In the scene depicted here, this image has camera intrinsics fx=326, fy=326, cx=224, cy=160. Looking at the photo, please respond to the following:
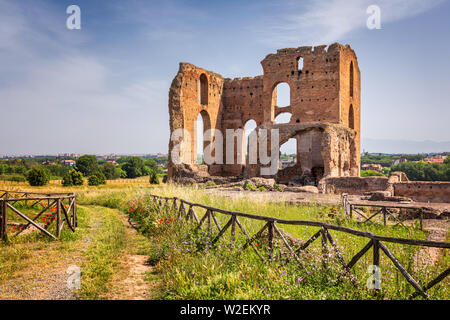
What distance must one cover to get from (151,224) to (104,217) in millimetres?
3518

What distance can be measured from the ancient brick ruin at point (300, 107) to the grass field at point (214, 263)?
1224 cm

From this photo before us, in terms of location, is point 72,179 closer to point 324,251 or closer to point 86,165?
point 86,165

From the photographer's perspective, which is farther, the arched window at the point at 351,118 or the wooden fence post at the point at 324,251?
the arched window at the point at 351,118

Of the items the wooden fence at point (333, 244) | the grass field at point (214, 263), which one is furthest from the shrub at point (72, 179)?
the wooden fence at point (333, 244)

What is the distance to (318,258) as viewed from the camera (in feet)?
14.4

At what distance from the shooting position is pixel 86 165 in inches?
2495

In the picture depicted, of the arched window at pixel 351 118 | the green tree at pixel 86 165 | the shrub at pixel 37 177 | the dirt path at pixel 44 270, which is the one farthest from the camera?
the green tree at pixel 86 165

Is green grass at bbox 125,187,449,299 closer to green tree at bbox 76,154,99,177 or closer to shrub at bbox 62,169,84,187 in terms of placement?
shrub at bbox 62,169,84,187

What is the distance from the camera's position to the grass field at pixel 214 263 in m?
3.76

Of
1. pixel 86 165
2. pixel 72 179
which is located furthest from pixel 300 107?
pixel 86 165

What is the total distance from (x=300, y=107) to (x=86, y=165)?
1987 inches

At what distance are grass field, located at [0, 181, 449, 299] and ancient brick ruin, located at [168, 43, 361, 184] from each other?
12242mm

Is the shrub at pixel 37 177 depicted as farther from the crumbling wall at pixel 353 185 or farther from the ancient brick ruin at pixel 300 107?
the crumbling wall at pixel 353 185
